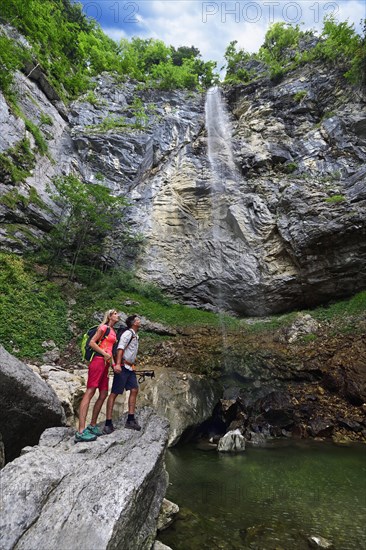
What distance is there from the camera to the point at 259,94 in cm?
2438

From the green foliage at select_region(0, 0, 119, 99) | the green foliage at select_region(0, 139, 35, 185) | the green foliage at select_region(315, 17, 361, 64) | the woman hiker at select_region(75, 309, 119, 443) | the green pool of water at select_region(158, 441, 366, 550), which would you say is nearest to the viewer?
the green pool of water at select_region(158, 441, 366, 550)

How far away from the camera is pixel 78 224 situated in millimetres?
16984

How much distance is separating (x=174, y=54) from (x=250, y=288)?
→ 114ft

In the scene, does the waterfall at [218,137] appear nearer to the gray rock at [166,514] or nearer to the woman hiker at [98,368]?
the woman hiker at [98,368]

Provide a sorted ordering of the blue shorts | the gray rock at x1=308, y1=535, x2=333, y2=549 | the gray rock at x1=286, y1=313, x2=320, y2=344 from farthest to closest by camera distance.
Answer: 1. the gray rock at x1=286, y1=313, x2=320, y2=344
2. the blue shorts
3. the gray rock at x1=308, y1=535, x2=333, y2=549

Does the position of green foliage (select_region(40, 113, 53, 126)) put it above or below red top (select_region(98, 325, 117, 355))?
above

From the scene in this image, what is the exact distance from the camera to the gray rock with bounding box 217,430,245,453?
305 inches

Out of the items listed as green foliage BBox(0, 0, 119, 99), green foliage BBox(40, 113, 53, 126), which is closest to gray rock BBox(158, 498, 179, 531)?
green foliage BBox(0, 0, 119, 99)

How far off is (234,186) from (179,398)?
13904 mm

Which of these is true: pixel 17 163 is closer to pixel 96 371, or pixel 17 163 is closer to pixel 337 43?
pixel 96 371

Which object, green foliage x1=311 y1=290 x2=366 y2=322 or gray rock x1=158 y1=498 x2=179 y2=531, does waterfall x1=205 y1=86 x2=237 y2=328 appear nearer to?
green foliage x1=311 y1=290 x2=366 y2=322

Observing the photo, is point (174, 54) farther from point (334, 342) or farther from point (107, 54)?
point (334, 342)

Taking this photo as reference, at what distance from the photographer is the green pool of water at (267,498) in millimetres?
3793

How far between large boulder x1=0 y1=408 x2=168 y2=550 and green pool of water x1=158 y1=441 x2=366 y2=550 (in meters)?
0.80
